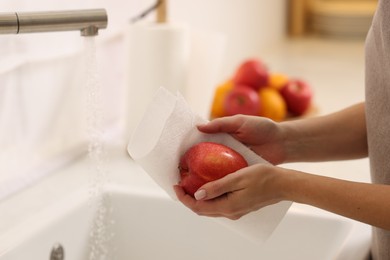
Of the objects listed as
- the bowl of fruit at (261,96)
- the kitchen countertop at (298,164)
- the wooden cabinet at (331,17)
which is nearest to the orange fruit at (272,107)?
the bowl of fruit at (261,96)

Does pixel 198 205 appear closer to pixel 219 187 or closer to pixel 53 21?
pixel 219 187

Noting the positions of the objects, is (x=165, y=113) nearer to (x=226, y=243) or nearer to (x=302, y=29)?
(x=226, y=243)

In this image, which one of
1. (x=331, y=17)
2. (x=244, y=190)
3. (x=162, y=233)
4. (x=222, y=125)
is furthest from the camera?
(x=331, y=17)

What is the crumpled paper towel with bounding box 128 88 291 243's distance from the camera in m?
0.87

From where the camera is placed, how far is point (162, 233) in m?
1.19

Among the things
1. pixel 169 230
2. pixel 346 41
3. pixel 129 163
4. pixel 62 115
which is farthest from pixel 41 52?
pixel 346 41

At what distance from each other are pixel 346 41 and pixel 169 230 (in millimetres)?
1457

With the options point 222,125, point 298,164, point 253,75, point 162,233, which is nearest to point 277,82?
point 253,75

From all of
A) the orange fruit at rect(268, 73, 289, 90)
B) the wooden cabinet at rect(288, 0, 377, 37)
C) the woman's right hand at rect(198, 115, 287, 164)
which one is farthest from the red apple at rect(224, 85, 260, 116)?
the wooden cabinet at rect(288, 0, 377, 37)

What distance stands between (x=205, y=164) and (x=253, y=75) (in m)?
0.79

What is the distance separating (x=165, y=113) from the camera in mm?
883

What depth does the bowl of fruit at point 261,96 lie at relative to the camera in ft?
5.12

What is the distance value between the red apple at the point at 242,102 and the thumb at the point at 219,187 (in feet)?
2.37

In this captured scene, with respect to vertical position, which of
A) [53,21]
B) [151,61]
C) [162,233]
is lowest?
[162,233]
